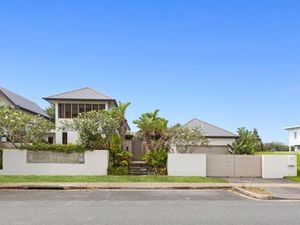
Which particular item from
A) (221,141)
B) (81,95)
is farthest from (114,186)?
(81,95)

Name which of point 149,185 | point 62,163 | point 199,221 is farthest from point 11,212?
point 62,163

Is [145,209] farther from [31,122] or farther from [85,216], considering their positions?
[31,122]

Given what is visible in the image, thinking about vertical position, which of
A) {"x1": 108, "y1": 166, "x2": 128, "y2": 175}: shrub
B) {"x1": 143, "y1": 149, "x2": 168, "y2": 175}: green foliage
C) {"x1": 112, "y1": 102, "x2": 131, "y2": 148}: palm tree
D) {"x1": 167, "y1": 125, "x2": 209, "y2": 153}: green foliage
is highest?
{"x1": 112, "y1": 102, "x2": 131, "y2": 148}: palm tree

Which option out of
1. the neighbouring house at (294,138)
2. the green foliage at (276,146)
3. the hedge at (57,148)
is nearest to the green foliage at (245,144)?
the hedge at (57,148)

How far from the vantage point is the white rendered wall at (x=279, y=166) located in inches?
1146

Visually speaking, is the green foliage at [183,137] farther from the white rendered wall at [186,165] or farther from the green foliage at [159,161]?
the white rendered wall at [186,165]

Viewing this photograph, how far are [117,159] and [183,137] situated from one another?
A: 5187 mm

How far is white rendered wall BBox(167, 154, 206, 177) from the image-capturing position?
2848cm

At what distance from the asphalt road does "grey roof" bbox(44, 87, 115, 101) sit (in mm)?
25947

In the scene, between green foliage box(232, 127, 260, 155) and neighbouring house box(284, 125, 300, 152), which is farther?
neighbouring house box(284, 125, 300, 152)

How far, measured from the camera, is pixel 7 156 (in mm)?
27719

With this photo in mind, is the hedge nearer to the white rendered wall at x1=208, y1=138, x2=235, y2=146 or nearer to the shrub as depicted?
the shrub

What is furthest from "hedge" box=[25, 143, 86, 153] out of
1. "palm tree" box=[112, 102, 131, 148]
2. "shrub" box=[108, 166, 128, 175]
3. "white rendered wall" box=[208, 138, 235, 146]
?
"white rendered wall" box=[208, 138, 235, 146]

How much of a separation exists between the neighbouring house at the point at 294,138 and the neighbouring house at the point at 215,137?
45.7 meters
